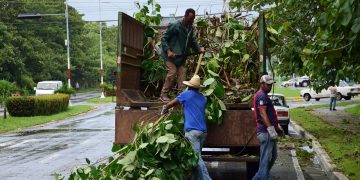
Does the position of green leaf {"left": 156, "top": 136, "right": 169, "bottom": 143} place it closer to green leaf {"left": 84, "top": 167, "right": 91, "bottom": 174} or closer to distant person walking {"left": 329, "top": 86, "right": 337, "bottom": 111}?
green leaf {"left": 84, "top": 167, "right": 91, "bottom": 174}

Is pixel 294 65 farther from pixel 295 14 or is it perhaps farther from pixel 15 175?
pixel 15 175

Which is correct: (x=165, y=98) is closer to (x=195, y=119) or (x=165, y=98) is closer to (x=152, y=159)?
(x=195, y=119)

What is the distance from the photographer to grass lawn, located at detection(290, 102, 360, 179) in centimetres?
1095

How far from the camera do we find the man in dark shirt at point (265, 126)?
827cm

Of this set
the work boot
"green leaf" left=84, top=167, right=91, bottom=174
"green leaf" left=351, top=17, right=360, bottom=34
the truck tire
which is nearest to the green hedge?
the work boot

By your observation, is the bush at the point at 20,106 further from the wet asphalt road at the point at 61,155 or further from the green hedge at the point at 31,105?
the wet asphalt road at the point at 61,155

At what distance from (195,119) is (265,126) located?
1160mm

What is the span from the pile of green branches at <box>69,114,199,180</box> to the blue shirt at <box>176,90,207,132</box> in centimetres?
23

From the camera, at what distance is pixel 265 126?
27.3 feet

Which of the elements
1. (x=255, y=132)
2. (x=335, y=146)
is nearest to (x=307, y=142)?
(x=335, y=146)

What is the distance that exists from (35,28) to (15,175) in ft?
190

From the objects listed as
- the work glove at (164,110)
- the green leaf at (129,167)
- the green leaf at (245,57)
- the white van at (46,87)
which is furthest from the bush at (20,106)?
the green leaf at (129,167)

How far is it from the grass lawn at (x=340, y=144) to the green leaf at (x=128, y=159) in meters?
4.43

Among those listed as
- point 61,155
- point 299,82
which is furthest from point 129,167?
point 299,82
